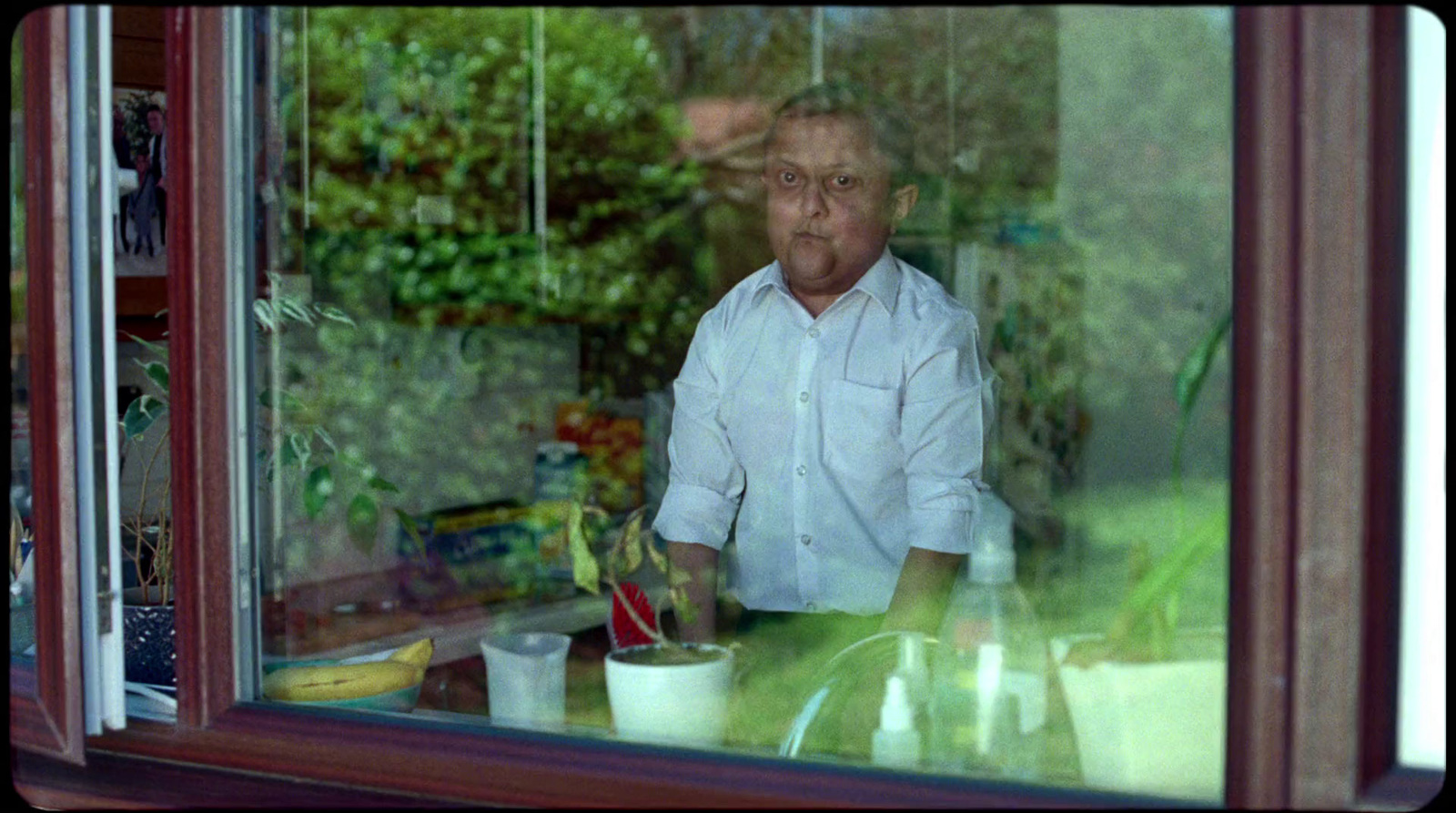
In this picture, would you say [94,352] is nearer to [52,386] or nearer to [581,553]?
[52,386]

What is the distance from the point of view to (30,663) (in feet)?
5.71

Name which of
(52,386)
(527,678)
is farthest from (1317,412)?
(52,386)

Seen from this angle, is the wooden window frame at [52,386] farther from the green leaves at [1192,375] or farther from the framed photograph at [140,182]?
the green leaves at [1192,375]

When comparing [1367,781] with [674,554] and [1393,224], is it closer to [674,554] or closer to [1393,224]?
[1393,224]

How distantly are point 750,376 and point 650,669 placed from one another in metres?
0.99

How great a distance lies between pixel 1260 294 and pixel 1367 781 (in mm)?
383

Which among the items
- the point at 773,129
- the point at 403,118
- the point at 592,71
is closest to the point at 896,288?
the point at 773,129

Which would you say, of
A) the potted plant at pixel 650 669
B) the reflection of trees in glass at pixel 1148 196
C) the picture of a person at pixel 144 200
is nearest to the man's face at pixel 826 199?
the reflection of trees in glass at pixel 1148 196

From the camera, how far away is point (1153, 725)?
52.7 inches

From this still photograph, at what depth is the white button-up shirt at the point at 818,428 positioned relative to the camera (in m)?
2.45

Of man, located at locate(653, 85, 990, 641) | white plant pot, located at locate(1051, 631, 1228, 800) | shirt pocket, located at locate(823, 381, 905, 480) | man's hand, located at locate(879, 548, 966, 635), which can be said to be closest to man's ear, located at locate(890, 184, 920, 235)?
man, located at locate(653, 85, 990, 641)

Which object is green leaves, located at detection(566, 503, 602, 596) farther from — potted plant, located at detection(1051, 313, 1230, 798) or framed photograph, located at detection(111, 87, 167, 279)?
framed photograph, located at detection(111, 87, 167, 279)

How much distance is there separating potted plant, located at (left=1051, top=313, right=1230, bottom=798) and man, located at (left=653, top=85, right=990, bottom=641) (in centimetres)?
101

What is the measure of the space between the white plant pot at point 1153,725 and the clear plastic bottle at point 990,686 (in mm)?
52
